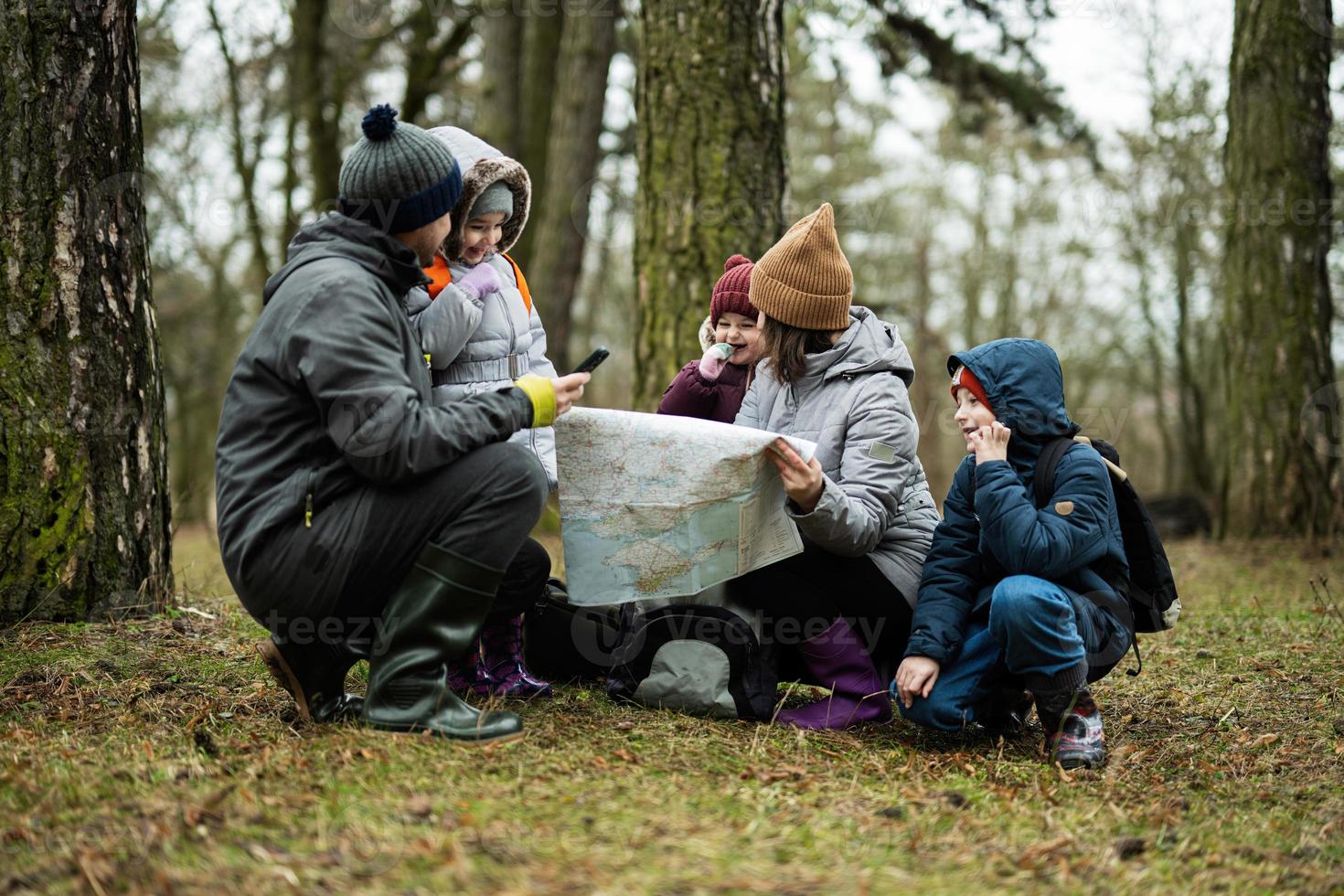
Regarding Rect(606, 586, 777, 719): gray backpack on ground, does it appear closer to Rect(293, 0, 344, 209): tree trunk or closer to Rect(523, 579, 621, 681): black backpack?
Rect(523, 579, 621, 681): black backpack

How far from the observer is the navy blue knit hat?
116 inches

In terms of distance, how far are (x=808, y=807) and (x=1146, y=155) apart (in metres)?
16.9

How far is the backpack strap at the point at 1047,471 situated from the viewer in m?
3.27

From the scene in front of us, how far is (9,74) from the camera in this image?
3.99 m

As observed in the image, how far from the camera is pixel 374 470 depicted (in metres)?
2.79

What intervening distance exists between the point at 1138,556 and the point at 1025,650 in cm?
53

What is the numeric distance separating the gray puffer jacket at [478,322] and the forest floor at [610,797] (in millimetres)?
1027

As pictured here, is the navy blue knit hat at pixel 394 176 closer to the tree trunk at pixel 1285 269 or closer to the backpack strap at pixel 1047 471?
the backpack strap at pixel 1047 471

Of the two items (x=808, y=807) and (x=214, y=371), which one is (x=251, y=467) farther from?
(x=214, y=371)

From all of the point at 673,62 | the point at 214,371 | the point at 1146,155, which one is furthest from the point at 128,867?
the point at 1146,155

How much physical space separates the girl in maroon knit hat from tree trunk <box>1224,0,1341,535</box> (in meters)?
5.90

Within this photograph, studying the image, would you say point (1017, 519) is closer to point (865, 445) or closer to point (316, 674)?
point (865, 445)

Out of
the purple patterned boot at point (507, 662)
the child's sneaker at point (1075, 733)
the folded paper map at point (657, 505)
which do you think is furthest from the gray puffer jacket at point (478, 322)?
the child's sneaker at point (1075, 733)

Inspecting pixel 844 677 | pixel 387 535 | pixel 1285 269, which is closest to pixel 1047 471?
pixel 844 677
